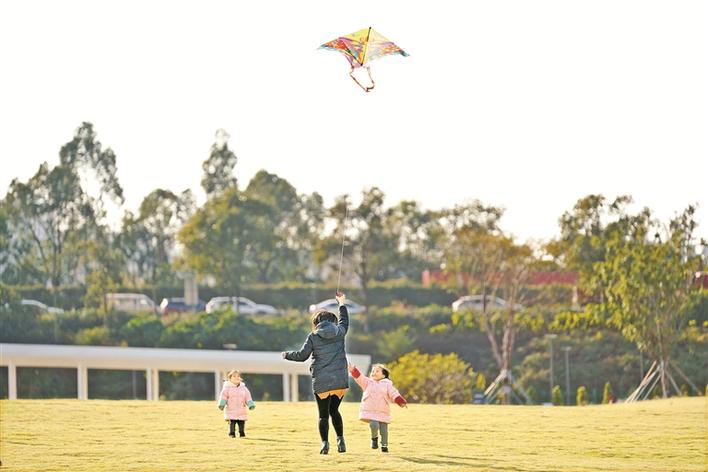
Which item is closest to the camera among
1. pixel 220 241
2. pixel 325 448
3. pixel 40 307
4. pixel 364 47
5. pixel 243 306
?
pixel 325 448

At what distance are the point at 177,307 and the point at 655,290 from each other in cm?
2852

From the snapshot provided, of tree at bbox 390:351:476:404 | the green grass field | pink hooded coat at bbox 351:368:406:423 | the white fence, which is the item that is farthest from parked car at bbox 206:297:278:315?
pink hooded coat at bbox 351:368:406:423

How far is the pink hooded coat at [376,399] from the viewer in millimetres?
17703

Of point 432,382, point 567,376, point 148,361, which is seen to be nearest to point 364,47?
point 148,361

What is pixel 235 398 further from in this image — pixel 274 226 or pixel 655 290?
pixel 274 226

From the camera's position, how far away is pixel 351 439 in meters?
20.8

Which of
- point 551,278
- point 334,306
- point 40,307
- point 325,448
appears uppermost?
point 551,278

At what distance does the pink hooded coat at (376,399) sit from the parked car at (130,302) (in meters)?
47.9

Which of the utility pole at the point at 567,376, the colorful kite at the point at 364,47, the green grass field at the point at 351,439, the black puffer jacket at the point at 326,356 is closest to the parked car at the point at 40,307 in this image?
the utility pole at the point at 567,376

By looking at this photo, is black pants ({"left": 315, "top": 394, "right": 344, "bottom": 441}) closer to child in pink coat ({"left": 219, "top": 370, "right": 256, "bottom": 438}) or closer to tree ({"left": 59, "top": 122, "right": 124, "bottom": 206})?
child in pink coat ({"left": 219, "top": 370, "right": 256, "bottom": 438})

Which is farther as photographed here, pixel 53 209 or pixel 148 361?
pixel 53 209

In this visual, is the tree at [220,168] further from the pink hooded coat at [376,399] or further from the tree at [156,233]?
the pink hooded coat at [376,399]

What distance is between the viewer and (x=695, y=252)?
2029 inches

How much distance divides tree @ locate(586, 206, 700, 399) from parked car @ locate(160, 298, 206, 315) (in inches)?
971
